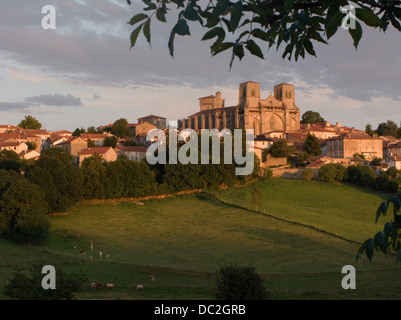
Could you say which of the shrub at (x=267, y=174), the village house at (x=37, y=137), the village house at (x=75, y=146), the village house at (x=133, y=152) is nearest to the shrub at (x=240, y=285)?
the shrub at (x=267, y=174)

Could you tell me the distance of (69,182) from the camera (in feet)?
168

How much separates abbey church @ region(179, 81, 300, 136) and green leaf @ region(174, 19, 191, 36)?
4242 inches

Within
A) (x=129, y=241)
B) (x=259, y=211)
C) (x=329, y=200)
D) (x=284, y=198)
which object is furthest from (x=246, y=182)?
(x=129, y=241)

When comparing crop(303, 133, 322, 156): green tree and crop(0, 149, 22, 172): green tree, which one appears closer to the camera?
crop(0, 149, 22, 172): green tree

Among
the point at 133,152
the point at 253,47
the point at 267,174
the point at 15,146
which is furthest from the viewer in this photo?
the point at 15,146

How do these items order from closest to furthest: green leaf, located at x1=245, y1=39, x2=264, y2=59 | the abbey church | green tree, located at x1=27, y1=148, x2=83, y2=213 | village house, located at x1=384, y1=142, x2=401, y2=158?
green leaf, located at x1=245, y1=39, x2=264, y2=59 → green tree, located at x1=27, y1=148, x2=83, y2=213 → village house, located at x1=384, y1=142, x2=401, y2=158 → the abbey church

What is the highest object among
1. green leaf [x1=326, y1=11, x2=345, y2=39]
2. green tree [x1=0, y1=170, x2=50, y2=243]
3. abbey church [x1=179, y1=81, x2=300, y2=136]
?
abbey church [x1=179, y1=81, x2=300, y2=136]

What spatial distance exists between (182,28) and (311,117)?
6099 inches

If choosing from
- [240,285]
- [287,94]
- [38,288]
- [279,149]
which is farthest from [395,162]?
[38,288]

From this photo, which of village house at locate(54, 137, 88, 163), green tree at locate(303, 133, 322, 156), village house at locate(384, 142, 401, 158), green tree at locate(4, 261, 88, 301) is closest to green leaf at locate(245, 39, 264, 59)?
green tree at locate(4, 261, 88, 301)

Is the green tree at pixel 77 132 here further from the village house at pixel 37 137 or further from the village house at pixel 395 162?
the village house at pixel 395 162

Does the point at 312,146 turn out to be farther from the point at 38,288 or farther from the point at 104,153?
the point at 38,288

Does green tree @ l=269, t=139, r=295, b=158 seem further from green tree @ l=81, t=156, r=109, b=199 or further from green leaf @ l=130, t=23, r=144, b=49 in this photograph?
green leaf @ l=130, t=23, r=144, b=49

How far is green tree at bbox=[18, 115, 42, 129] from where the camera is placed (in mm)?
128000
